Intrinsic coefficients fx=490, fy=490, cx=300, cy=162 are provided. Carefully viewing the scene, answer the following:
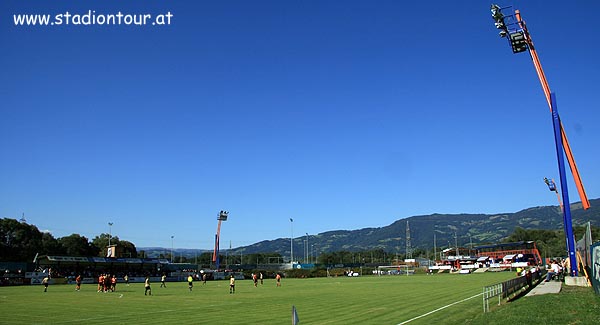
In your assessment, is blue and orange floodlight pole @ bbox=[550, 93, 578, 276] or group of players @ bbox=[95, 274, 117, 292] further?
group of players @ bbox=[95, 274, 117, 292]

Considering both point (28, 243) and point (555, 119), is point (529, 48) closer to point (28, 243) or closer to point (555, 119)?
point (555, 119)

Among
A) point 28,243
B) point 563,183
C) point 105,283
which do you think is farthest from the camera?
point 28,243

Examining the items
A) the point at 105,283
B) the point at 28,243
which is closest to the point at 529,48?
the point at 105,283

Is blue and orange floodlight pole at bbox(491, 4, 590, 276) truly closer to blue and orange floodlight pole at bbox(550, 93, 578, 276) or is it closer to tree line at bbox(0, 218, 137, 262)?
blue and orange floodlight pole at bbox(550, 93, 578, 276)

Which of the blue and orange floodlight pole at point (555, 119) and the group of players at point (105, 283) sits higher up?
the blue and orange floodlight pole at point (555, 119)

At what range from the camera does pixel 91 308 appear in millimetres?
31297

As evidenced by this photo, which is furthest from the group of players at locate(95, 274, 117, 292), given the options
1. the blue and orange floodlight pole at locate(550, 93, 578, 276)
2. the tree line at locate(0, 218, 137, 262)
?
the tree line at locate(0, 218, 137, 262)

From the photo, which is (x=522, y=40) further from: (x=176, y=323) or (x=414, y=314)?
(x=176, y=323)

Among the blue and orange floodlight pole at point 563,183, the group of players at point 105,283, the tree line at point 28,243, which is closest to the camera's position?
the blue and orange floodlight pole at point 563,183

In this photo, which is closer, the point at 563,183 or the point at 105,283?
the point at 563,183

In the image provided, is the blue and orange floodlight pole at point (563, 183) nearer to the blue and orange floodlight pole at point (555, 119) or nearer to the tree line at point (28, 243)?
the blue and orange floodlight pole at point (555, 119)

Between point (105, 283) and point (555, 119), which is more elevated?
point (555, 119)

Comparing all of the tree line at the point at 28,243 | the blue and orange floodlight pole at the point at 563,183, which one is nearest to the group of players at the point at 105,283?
the blue and orange floodlight pole at the point at 563,183

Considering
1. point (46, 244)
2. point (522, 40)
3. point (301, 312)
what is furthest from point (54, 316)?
point (46, 244)
